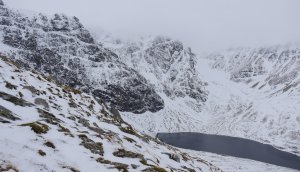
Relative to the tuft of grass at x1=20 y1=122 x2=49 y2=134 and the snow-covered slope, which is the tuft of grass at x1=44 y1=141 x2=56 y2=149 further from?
the tuft of grass at x1=20 y1=122 x2=49 y2=134

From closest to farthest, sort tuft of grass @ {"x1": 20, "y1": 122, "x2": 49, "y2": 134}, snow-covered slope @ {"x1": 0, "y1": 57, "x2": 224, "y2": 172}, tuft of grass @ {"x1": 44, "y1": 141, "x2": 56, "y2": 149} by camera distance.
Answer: snow-covered slope @ {"x1": 0, "y1": 57, "x2": 224, "y2": 172}, tuft of grass @ {"x1": 44, "y1": 141, "x2": 56, "y2": 149}, tuft of grass @ {"x1": 20, "y1": 122, "x2": 49, "y2": 134}

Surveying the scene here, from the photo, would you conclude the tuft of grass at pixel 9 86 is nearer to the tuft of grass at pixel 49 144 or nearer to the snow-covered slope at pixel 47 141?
the snow-covered slope at pixel 47 141

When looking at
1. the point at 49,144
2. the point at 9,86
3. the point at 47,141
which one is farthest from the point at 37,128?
the point at 9,86

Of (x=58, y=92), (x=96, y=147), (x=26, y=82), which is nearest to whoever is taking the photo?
(x=96, y=147)

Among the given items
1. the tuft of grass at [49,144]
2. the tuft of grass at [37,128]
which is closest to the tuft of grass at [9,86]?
the tuft of grass at [37,128]

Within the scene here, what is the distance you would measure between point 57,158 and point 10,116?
29.0 ft

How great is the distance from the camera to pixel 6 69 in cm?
5688

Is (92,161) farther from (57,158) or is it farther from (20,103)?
(20,103)

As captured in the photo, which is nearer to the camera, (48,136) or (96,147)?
(48,136)

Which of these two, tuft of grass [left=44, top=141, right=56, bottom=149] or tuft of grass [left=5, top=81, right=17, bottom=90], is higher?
tuft of grass [left=5, top=81, right=17, bottom=90]

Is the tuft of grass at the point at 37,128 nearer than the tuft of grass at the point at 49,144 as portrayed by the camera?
No

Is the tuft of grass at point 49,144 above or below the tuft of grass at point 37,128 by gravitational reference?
below

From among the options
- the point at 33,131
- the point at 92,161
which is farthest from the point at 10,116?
the point at 92,161

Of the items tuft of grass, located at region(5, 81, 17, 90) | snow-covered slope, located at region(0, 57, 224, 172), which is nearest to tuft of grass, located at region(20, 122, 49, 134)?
snow-covered slope, located at region(0, 57, 224, 172)
